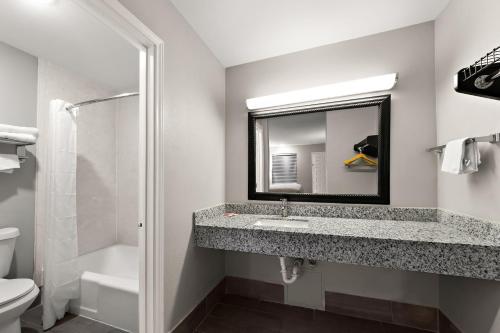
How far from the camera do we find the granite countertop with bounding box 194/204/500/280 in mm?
1062

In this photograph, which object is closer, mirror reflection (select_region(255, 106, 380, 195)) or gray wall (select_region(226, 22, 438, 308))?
gray wall (select_region(226, 22, 438, 308))

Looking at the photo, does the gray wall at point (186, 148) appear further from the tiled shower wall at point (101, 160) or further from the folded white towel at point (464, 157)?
the folded white towel at point (464, 157)

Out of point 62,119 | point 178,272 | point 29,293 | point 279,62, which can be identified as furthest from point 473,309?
point 62,119

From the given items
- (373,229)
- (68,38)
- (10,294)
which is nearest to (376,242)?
(373,229)

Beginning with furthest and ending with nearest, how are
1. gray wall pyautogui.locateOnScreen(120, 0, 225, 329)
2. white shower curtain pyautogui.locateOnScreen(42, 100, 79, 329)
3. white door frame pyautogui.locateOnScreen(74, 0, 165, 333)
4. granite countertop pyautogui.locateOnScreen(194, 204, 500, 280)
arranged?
white shower curtain pyautogui.locateOnScreen(42, 100, 79, 329) < gray wall pyautogui.locateOnScreen(120, 0, 225, 329) < white door frame pyautogui.locateOnScreen(74, 0, 165, 333) < granite countertop pyautogui.locateOnScreen(194, 204, 500, 280)

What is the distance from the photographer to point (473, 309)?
1.22 metres

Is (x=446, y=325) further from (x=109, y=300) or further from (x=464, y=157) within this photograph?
(x=109, y=300)

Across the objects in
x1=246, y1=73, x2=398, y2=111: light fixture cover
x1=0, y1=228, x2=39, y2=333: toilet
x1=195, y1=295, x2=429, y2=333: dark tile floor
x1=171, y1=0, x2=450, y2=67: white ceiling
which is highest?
x1=171, y1=0, x2=450, y2=67: white ceiling

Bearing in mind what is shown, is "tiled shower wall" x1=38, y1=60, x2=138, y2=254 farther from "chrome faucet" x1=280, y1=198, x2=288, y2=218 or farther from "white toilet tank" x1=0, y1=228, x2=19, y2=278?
"chrome faucet" x1=280, y1=198, x2=288, y2=218

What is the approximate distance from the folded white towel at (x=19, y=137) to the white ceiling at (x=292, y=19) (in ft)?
5.15

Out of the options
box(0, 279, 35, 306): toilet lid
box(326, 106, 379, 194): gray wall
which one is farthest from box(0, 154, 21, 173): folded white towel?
box(326, 106, 379, 194): gray wall

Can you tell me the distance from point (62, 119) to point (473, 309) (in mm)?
3125

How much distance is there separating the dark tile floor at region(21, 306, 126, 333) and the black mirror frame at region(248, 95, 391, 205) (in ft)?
5.06

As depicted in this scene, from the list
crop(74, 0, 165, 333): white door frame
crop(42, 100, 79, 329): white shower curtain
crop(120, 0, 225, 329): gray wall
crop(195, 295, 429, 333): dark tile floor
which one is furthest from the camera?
crop(42, 100, 79, 329): white shower curtain
